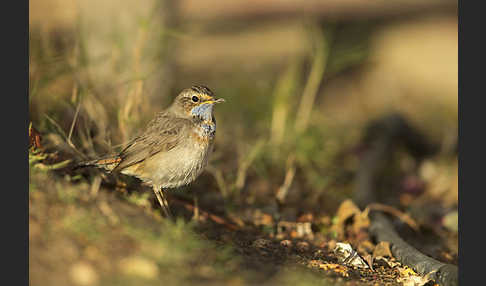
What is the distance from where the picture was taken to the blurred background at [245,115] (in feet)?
12.4

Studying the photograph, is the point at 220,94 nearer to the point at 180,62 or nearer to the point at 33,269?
the point at 180,62

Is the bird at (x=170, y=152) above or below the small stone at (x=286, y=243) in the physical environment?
above

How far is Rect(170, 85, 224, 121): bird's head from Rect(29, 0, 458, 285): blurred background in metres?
0.65

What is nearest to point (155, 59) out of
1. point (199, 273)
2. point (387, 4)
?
point (199, 273)

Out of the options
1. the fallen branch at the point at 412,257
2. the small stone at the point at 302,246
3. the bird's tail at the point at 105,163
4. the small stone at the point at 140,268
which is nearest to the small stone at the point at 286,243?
the small stone at the point at 302,246

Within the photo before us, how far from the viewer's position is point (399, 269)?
453cm

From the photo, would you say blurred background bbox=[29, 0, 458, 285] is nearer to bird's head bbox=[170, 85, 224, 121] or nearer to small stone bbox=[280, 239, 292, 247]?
small stone bbox=[280, 239, 292, 247]

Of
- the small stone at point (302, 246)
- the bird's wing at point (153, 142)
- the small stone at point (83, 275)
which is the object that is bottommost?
the small stone at point (302, 246)

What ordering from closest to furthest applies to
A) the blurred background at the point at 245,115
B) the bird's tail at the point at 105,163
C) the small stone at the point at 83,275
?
the small stone at the point at 83,275 < the blurred background at the point at 245,115 < the bird's tail at the point at 105,163

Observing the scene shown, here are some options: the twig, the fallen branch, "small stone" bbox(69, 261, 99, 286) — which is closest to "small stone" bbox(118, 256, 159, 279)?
"small stone" bbox(69, 261, 99, 286)

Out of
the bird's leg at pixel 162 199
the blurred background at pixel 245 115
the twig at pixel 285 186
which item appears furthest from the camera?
the twig at pixel 285 186

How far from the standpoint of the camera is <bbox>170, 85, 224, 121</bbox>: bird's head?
5.17 meters

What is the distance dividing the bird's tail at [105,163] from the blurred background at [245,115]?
197mm

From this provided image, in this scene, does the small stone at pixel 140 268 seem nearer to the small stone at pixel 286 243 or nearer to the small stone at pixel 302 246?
the small stone at pixel 286 243
